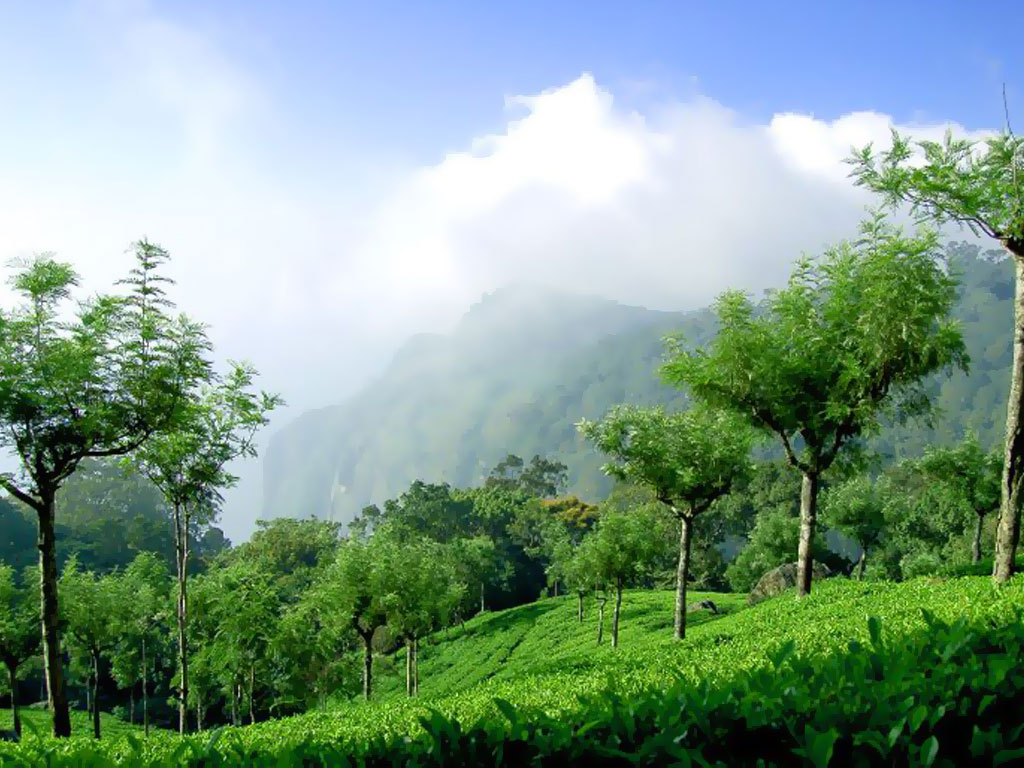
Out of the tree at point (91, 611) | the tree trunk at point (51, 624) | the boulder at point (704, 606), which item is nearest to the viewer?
the tree trunk at point (51, 624)

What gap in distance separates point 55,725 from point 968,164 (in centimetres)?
2145

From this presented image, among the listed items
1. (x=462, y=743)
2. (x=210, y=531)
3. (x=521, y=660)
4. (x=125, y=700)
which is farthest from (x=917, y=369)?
(x=210, y=531)

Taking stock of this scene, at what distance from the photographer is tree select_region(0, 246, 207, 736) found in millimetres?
16406

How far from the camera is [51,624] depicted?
16.5 meters

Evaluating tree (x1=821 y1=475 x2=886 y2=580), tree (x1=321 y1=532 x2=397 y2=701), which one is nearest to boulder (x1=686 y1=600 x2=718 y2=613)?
tree (x1=821 y1=475 x2=886 y2=580)

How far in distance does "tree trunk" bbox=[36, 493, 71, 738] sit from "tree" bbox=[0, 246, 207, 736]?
24 mm

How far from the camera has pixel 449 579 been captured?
186 ft

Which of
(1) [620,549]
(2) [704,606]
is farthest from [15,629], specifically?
(2) [704,606]

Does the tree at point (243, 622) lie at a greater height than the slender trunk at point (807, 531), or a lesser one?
lesser

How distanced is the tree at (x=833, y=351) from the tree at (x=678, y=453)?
200 cm

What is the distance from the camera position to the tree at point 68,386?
53.8ft

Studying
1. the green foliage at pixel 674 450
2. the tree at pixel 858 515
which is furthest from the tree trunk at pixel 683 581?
the tree at pixel 858 515

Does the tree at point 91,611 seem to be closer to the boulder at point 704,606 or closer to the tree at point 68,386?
the tree at point 68,386

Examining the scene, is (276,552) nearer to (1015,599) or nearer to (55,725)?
(55,725)
